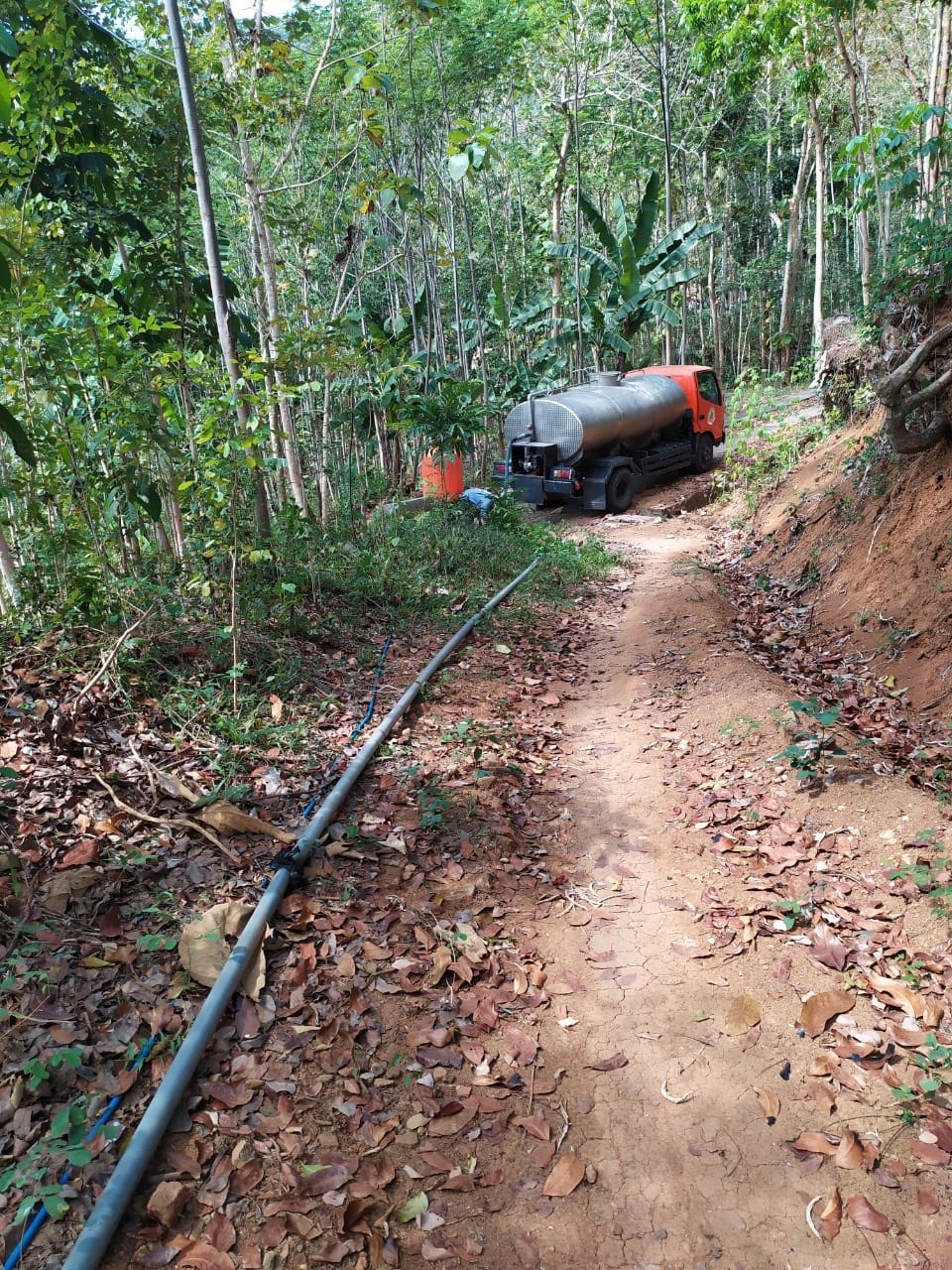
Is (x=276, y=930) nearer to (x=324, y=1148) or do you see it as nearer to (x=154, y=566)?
(x=324, y=1148)

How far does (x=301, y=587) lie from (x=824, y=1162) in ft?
18.4

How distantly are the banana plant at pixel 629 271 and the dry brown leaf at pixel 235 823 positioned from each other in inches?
633

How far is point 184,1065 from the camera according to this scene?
8.98 ft

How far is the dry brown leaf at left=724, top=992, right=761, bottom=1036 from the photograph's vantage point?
3.22 metres

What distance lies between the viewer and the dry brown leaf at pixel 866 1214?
2439 millimetres

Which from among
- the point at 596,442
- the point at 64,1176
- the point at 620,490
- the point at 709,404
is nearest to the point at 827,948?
the point at 64,1176

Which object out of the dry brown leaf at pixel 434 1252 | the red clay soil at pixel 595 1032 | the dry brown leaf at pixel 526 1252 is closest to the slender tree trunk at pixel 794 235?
the red clay soil at pixel 595 1032

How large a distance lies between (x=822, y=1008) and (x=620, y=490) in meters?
13.3

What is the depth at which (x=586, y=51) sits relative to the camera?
17.5 m

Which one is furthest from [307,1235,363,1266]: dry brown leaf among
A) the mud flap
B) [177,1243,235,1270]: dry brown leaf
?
the mud flap

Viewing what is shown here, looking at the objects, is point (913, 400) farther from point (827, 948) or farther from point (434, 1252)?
point (434, 1252)

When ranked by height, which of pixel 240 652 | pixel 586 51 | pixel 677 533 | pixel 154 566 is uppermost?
pixel 586 51

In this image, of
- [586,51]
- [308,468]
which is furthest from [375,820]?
[586,51]

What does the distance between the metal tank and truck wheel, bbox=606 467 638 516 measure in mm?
557
